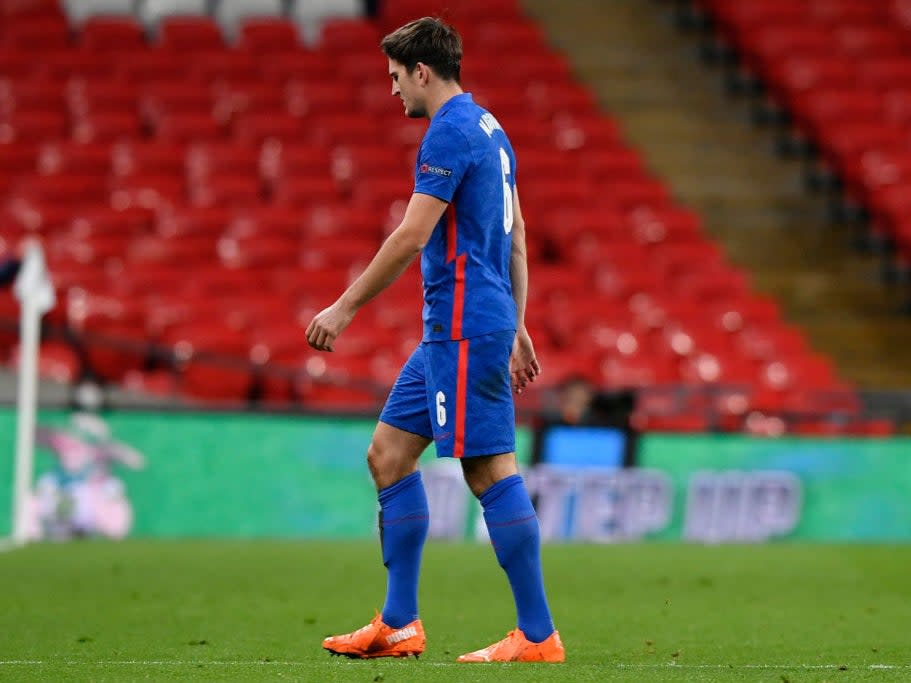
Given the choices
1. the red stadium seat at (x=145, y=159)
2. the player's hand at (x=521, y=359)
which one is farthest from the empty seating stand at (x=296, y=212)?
the player's hand at (x=521, y=359)

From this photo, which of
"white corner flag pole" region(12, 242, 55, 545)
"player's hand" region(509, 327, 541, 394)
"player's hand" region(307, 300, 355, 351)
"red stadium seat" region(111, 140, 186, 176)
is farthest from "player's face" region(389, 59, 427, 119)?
"red stadium seat" region(111, 140, 186, 176)

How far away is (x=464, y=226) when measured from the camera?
222 inches

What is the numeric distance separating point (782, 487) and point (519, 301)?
27.0 feet

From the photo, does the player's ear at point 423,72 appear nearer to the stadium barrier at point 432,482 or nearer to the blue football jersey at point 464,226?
the blue football jersey at point 464,226

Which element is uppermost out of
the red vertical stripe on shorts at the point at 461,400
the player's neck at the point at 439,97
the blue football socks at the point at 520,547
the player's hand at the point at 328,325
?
the player's neck at the point at 439,97

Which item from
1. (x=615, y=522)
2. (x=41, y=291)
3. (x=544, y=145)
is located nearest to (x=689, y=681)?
(x=41, y=291)

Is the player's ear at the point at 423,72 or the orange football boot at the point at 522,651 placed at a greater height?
the player's ear at the point at 423,72

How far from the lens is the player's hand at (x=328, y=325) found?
5414mm

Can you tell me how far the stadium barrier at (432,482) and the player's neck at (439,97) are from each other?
7413mm

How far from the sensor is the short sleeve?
5535 millimetres

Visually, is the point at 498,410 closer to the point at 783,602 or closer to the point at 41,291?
the point at 783,602

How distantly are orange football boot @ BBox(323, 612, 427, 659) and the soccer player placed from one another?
21 centimetres

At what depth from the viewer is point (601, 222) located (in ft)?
58.6

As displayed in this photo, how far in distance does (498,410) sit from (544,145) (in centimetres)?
1378
